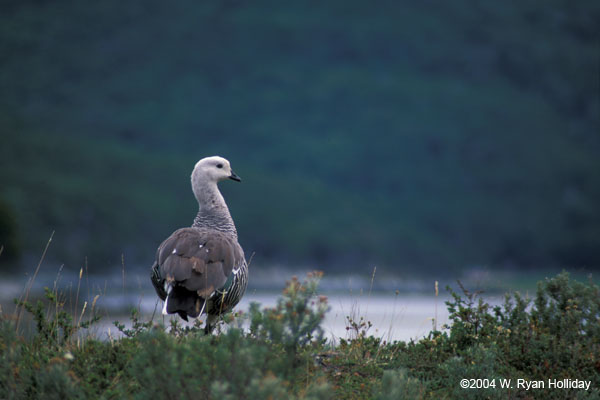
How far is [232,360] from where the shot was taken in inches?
225

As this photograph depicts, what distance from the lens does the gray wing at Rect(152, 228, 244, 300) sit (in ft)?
27.1

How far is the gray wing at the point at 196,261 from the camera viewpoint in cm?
825

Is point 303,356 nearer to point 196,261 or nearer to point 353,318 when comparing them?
point 196,261

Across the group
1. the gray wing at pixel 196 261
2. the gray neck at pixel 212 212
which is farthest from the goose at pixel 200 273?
the gray neck at pixel 212 212

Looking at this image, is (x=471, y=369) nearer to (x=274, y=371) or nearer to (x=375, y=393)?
(x=375, y=393)

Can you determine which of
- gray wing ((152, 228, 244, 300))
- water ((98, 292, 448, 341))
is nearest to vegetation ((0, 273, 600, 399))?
water ((98, 292, 448, 341))

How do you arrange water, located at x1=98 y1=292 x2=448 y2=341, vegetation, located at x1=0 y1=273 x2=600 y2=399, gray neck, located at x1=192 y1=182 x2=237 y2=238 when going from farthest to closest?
1. gray neck, located at x1=192 y1=182 x2=237 y2=238
2. water, located at x1=98 y1=292 x2=448 y2=341
3. vegetation, located at x1=0 y1=273 x2=600 y2=399

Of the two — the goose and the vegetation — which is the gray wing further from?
the vegetation

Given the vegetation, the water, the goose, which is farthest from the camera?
the water

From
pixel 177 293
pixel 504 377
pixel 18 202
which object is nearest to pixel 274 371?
pixel 177 293

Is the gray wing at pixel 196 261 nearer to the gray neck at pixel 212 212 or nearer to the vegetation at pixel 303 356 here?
the vegetation at pixel 303 356

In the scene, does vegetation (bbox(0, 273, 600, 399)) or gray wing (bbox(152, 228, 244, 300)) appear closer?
vegetation (bbox(0, 273, 600, 399))

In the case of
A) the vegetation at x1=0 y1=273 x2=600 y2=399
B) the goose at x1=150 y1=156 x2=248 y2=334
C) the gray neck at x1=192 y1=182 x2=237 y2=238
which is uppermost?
the gray neck at x1=192 y1=182 x2=237 y2=238

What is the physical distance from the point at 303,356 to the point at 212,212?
4.43m
